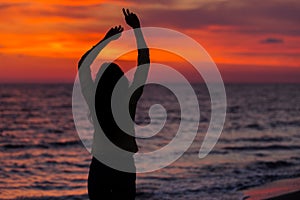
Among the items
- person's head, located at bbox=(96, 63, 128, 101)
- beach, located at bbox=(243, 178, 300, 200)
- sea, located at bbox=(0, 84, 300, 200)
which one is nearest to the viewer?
person's head, located at bbox=(96, 63, 128, 101)

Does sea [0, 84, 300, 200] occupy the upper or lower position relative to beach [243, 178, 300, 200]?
lower

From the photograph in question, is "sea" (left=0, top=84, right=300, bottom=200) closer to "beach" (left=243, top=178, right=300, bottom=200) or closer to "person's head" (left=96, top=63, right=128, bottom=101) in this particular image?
"beach" (left=243, top=178, right=300, bottom=200)

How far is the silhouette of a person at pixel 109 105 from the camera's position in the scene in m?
4.11

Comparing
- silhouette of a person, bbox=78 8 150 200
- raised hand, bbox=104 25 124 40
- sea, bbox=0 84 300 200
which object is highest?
raised hand, bbox=104 25 124 40

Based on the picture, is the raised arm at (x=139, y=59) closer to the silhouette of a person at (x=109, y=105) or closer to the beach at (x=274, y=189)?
the silhouette of a person at (x=109, y=105)

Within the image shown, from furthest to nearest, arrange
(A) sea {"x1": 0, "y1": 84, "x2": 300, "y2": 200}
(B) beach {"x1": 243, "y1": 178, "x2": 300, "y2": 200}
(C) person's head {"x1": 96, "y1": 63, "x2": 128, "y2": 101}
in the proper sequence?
(A) sea {"x1": 0, "y1": 84, "x2": 300, "y2": 200}
(B) beach {"x1": 243, "y1": 178, "x2": 300, "y2": 200}
(C) person's head {"x1": 96, "y1": 63, "x2": 128, "y2": 101}

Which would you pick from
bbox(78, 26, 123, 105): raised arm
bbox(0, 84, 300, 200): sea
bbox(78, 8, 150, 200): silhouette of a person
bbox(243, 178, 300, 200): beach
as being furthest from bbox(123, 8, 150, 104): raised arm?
bbox(0, 84, 300, 200): sea

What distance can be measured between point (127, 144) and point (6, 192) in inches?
526

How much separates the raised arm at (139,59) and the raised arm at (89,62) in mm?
152

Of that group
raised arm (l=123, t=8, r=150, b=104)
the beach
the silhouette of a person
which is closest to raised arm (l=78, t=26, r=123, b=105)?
the silhouette of a person

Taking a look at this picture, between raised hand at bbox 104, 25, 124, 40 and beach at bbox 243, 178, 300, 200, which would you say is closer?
raised hand at bbox 104, 25, 124, 40

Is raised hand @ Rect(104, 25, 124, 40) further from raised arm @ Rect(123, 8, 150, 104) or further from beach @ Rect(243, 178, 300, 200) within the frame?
beach @ Rect(243, 178, 300, 200)

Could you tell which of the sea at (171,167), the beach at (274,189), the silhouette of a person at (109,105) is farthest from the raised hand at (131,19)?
the sea at (171,167)

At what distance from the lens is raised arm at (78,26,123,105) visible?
4092 millimetres
